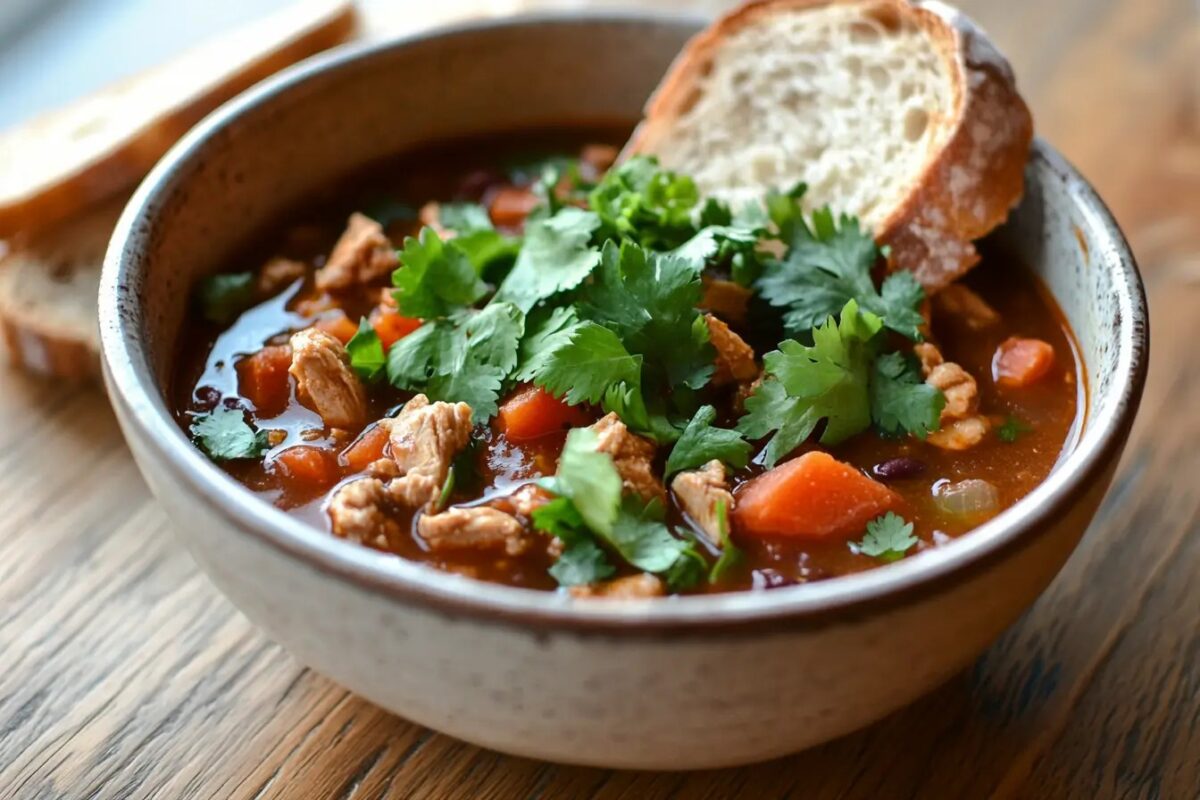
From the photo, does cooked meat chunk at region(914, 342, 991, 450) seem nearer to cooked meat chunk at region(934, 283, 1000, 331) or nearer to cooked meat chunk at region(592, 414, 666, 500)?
cooked meat chunk at region(934, 283, 1000, 331)

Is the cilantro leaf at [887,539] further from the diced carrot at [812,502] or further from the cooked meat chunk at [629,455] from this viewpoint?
the cooked meat chunk at [629,455]

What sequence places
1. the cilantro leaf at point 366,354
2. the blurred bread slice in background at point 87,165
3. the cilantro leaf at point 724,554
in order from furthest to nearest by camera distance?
the blurred bread slice in background at point 87,165
the cilantro leaf at point 366,354
the cilantro leaf at point 724,554

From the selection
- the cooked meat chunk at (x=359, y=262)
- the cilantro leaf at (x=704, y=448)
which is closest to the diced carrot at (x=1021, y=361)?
the cilantro leaf at (x=704, y=448)

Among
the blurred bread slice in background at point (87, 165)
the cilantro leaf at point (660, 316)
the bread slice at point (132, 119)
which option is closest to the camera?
the cilantro leaf at point (660, 316)

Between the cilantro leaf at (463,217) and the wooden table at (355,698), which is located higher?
the cilantro leaf at (463,217)

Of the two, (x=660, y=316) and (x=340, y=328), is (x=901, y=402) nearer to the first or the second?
(x=660, y=316)

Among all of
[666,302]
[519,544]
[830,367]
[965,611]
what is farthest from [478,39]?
[965,611]
